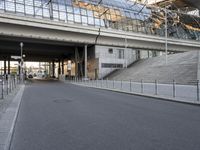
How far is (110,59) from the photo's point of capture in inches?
2277

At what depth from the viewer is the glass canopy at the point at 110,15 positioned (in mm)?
48531

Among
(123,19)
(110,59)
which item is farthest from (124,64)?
(123,19)

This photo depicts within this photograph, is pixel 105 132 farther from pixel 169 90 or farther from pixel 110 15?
pixel 110 15

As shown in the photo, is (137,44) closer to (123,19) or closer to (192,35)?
(123,19)

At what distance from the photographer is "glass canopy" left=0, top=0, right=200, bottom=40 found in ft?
159

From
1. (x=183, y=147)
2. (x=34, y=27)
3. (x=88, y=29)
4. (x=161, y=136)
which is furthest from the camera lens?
(x=88, y=29)

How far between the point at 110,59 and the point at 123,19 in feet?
36.8

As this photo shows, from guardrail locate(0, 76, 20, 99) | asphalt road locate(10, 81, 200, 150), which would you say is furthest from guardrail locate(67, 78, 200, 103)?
guardrail locate(0, 76, 20, 99)

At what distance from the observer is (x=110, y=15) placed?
196ft

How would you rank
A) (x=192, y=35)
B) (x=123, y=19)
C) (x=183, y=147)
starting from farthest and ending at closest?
(x=192, y=35) < (x=123, y=19) < (x=183, y=147)

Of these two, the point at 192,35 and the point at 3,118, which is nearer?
the point at 3,118

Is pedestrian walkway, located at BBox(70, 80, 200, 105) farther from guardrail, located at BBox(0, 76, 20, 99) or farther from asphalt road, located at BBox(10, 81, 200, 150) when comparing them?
guardrail, located at BBox(0, 76, 20, 99)

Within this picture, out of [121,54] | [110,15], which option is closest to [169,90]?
[121,54]

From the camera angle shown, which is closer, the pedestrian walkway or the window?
the pedestrian walkway
